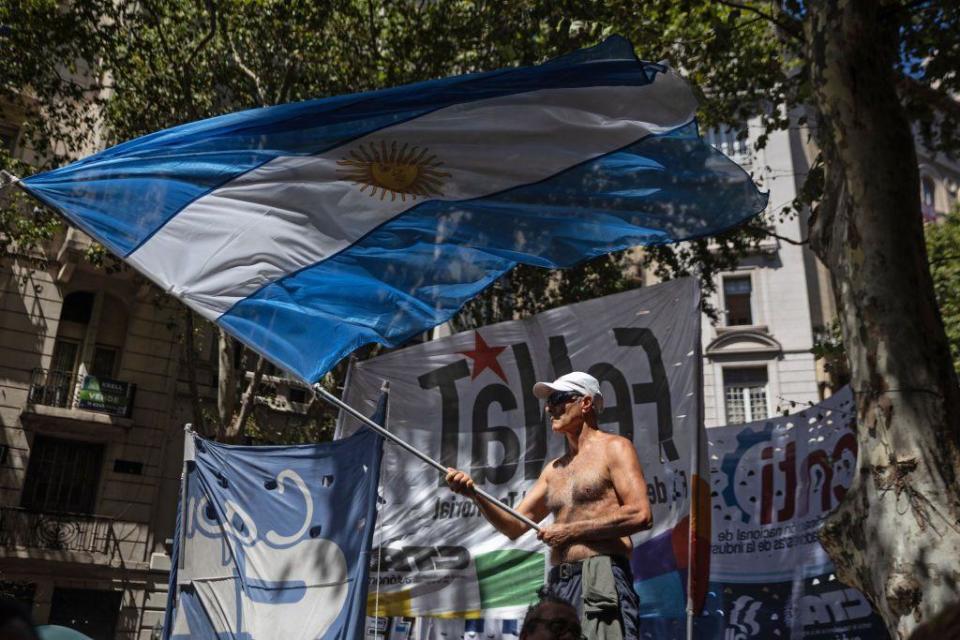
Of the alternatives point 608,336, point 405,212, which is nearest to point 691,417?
point 608,336

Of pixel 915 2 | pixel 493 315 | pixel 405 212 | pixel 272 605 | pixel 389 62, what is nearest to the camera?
pixel 272 605

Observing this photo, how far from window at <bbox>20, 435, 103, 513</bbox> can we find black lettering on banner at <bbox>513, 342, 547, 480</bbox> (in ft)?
53.5

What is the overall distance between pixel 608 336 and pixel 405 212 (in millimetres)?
1589

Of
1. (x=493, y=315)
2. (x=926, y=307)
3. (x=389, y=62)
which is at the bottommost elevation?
(x=926, y=307)

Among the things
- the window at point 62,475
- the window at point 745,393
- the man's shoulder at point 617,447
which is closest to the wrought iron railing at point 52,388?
the window at point 62,475

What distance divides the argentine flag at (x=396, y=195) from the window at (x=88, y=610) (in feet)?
53.5

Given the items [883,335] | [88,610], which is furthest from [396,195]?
[88,610]

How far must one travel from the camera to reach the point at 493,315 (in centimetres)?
1789

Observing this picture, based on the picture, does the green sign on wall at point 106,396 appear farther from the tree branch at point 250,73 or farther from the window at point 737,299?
the window at point 737,299

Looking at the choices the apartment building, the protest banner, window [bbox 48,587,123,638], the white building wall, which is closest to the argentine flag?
the protest banner

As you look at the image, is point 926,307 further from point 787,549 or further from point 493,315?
point 493,315

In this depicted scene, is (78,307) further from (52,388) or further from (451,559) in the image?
(451,559)

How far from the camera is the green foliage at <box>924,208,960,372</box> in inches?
782

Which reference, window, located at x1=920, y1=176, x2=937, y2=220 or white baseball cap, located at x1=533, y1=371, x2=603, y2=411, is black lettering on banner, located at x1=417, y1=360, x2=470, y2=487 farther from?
window, located at x1=920, y1=176, x2=937, y2=220
